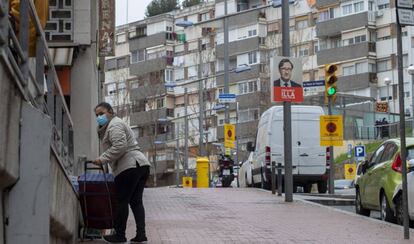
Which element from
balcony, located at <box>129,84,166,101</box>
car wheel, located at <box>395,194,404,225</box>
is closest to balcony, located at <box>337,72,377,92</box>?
balcony, located at <box>129,84,166,101</box>

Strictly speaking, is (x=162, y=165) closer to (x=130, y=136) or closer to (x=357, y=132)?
(x=357, y=132)

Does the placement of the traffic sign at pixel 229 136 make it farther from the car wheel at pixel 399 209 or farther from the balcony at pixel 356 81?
the balcony at pixel 356 81

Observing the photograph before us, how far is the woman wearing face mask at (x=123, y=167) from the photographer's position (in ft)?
32.9

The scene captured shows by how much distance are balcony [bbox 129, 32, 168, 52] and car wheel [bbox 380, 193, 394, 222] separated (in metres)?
74.2

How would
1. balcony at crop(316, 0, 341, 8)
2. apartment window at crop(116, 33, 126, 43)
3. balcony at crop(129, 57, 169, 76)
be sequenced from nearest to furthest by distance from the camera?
balcony at crop(316, 0, 341, 8)
balcony at crop(129, 57, 169, 76)
apartment window at crop(116, 33, 126, 43)

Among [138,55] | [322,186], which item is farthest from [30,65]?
[138,55]

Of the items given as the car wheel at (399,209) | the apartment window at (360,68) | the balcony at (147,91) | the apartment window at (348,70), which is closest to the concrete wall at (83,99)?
the car wheel at (399,209)

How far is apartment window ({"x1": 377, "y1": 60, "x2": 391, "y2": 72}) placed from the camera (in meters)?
65.8

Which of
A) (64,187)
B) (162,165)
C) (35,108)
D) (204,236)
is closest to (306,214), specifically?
(204,236)

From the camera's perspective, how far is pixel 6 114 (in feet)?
19.1

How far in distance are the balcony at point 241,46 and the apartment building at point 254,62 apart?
9 centimetres

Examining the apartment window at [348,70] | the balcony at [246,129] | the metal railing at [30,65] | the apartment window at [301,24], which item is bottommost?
the metal railing at [30,65]

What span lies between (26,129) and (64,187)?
194cm

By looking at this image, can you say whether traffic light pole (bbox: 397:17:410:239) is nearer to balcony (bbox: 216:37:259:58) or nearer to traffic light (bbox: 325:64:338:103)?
traffic light (bbox: 325:64:338:103)
